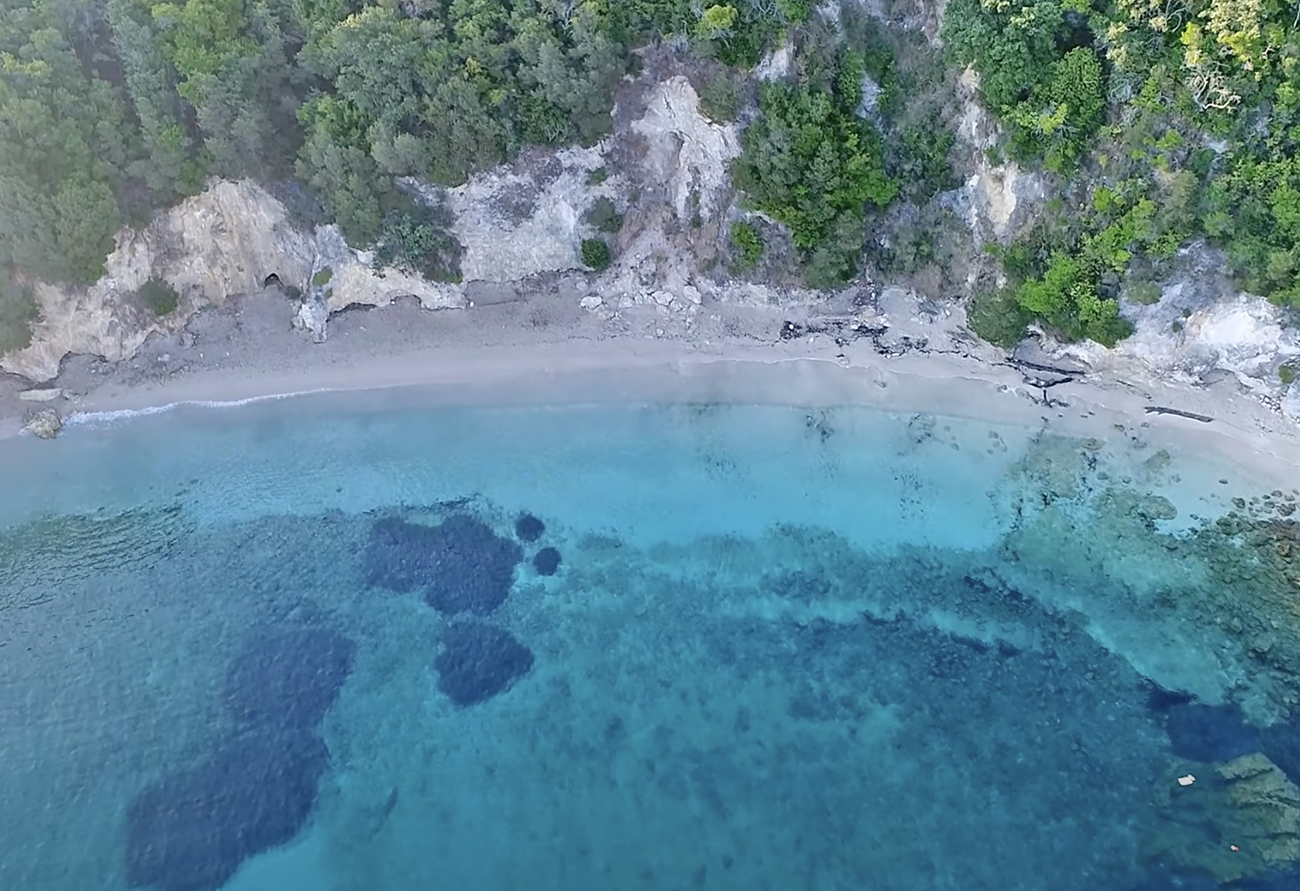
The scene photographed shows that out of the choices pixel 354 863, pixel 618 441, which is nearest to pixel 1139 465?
pixel 618 441

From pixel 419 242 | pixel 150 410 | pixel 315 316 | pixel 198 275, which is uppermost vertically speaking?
pixel 419 242

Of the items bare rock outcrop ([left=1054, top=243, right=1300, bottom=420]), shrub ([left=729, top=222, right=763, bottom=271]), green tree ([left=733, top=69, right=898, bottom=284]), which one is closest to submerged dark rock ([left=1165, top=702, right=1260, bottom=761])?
bare rock outcrop ([left=1054, top=243, right=1300, bottom=420])

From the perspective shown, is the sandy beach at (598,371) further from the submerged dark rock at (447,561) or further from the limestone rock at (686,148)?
the submerged dark rock at (447,561)

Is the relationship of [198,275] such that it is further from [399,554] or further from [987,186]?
[987,186]

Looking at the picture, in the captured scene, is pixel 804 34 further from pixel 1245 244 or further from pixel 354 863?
pixel 354 863

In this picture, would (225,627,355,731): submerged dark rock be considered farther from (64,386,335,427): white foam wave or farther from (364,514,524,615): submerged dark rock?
(64,386,335,427): white foam wave

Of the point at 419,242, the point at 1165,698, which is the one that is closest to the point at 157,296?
the point at 419,242
